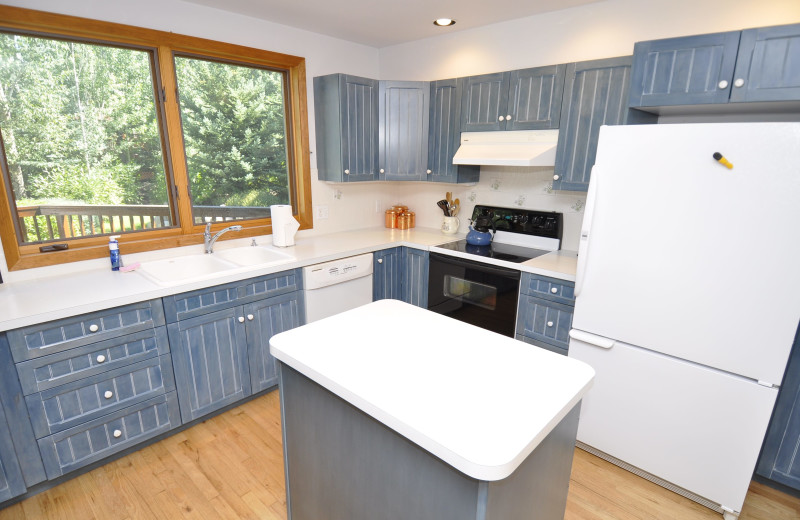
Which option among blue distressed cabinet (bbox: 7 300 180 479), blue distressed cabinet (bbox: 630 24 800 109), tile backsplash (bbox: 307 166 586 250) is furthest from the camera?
tile backsplash (bbox: 307 166 586 250)

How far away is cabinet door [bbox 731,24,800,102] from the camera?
1580 mm

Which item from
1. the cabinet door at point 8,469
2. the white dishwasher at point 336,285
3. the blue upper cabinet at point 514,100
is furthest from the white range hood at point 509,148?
the cabinet door at point 8,469

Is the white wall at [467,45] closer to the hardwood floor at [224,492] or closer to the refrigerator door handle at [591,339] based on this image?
the refrigerator door handle at [591,339]

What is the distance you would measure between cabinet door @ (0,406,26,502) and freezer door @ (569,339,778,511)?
2649mm

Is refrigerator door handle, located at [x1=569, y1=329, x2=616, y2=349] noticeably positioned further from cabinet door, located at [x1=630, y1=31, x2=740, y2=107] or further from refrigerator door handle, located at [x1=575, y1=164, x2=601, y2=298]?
cabinet door, located at [x1=630, y1=31, x2=740, y2=107]

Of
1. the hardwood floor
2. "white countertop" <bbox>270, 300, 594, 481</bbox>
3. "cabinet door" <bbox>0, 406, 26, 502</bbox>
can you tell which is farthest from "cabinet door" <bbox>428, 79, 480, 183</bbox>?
"cabinet door" <bbox>0, 406, 26, 502</bbox>

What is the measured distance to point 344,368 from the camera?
1172 millimetres

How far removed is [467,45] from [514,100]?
763 millimetres

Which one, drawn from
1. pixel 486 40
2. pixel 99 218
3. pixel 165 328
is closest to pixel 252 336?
pixel 165 328

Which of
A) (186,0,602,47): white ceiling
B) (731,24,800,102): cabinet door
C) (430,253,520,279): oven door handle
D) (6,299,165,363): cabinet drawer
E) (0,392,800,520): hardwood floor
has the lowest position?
(0,392,800,520): hardwood floor

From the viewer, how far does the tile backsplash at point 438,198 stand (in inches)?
111

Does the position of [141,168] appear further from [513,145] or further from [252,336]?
[513,145]

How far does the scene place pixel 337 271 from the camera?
2738mm

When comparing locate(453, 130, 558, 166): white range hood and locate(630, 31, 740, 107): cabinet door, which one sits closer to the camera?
locate(630, 31, 740, 107): cabinet door
